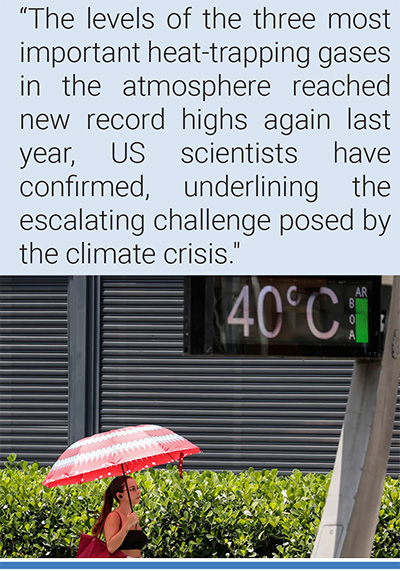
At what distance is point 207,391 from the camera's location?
11359 mm

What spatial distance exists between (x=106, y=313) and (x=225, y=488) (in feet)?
14.0

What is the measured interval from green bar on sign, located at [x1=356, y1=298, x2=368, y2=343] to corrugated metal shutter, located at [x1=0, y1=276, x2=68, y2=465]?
7011 mm

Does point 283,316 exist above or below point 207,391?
above

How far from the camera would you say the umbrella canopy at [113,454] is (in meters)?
6.31

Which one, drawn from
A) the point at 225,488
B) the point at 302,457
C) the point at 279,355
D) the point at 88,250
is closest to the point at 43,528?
the point at 225,488

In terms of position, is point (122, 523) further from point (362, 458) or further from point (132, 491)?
point (362, 458)

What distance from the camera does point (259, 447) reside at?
11234 millimetres

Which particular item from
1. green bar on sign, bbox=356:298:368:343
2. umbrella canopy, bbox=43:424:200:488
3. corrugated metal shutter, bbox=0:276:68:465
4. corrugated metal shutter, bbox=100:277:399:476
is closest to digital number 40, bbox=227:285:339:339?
green bar on sign, bbox=356:298:368:343

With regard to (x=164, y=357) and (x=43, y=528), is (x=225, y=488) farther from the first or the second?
(x=164, y=357)

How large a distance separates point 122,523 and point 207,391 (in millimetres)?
5314

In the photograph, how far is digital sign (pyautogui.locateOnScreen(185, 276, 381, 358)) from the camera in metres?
4.52

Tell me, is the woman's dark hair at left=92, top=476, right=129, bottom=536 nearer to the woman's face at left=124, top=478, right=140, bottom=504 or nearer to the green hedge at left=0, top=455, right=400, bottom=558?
the woman's face at left=124, top=478, right=140, bottom=504

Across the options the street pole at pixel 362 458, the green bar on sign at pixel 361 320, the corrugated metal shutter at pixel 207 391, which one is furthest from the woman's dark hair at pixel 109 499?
the corrugated metal shutter at pixel 207 391

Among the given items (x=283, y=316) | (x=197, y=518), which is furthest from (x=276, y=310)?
(x=197, y=518)
